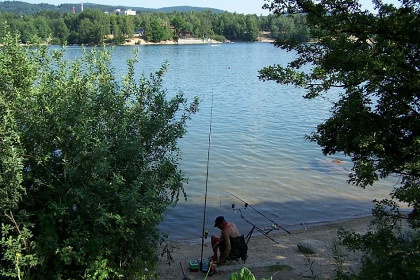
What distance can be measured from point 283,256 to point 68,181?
19.9ft

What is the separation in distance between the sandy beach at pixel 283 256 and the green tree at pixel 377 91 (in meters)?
2.41

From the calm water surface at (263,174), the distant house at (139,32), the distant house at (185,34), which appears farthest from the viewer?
the distant house at (185,34)

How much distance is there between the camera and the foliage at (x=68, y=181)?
16.8 ft

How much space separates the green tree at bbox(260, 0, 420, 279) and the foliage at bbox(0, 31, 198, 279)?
7.21 feet

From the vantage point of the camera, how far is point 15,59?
5621mm

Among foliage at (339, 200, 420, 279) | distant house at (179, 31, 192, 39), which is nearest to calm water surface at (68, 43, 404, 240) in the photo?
foliage at (339, 200, 420, 279)

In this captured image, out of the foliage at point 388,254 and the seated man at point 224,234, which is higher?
the foliage at point 388,254

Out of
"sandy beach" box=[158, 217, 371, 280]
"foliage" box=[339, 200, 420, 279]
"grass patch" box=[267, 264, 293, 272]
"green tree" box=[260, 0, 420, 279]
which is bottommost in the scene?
"sandy beach" box=[158, 217, 371, 280]

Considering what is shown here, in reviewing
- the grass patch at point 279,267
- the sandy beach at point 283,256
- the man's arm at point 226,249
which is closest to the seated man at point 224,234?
the man's arm at point 226,249

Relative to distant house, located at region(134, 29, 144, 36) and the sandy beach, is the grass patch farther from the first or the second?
distant house, located at region(134, 29, 144, 36)

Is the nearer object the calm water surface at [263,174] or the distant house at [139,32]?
the calm water surface at [263,174]

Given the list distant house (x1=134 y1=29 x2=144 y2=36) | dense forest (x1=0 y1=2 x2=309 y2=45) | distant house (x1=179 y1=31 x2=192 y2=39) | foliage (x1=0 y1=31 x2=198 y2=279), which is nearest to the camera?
foliage (x1=0 y1=31 x2=198 y2=279)

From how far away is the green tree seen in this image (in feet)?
15.4

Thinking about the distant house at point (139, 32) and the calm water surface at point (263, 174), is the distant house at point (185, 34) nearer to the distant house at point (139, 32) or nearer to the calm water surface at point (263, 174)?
the distant house at point (139, 32)
